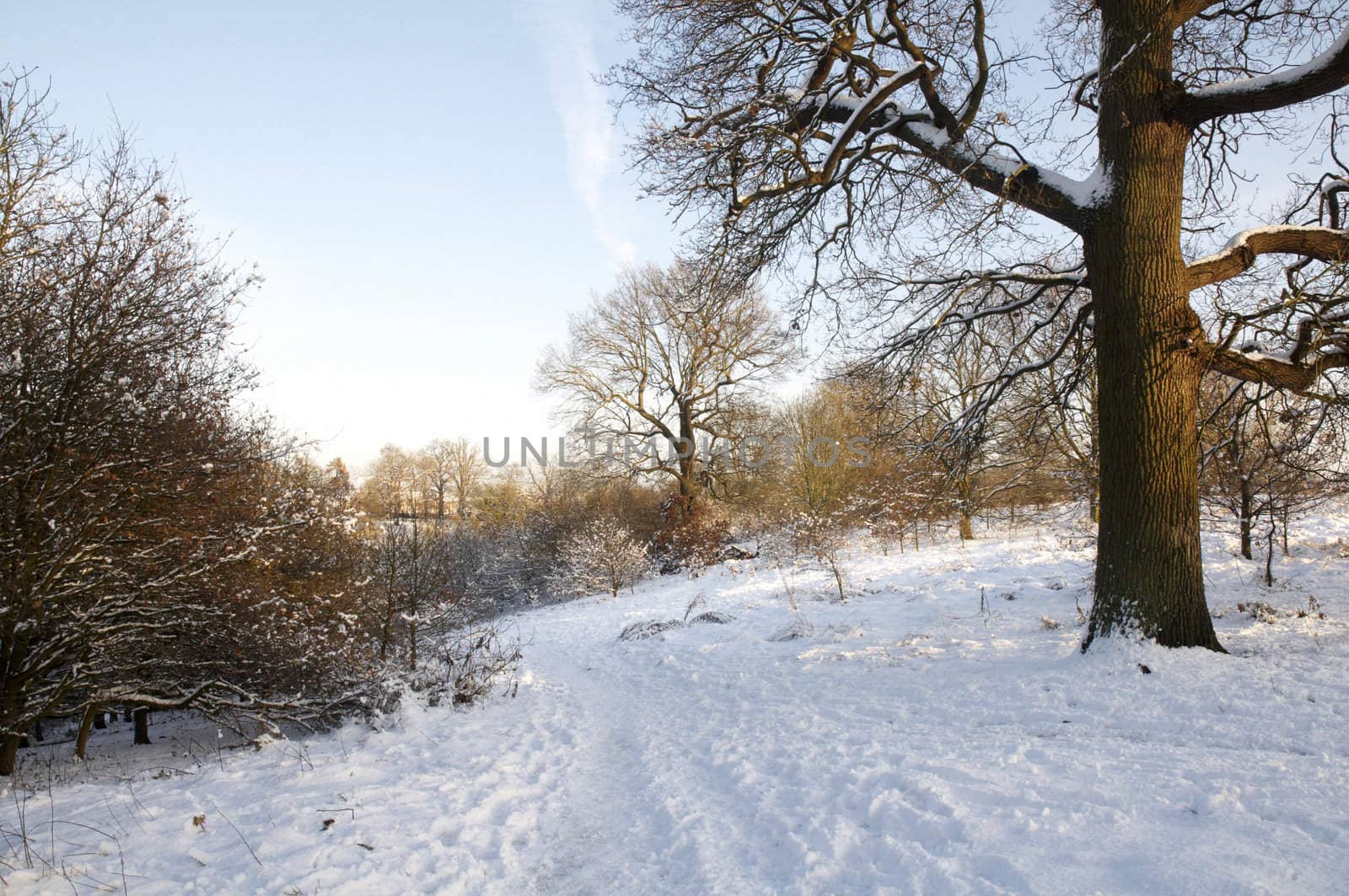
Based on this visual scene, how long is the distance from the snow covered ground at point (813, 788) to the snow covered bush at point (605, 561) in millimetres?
12379

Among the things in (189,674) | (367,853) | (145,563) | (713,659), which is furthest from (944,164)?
(189,674)

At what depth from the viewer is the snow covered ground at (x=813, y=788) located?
2811 millimetres

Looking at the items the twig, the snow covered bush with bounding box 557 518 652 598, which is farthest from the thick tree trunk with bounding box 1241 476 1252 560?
the snow covered bush with bounding box 557 518 652 598

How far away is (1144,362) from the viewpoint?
215 inches

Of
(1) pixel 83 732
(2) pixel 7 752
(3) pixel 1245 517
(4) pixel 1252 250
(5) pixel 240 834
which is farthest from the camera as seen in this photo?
(3) pixel 1245 517

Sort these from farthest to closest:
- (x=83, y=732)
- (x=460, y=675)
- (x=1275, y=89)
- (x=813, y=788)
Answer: (x=460, y=675) < (x=83, y=732) < (x=1275, y=89) < (x=813, y=788)

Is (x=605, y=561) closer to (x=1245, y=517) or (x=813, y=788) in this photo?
(x=1245, y=517)

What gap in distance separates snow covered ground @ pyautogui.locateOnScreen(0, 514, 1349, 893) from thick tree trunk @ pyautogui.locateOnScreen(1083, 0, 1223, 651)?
0.50 meters

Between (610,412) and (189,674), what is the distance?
15529mm

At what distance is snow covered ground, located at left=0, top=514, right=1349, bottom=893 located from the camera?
281 centimetres

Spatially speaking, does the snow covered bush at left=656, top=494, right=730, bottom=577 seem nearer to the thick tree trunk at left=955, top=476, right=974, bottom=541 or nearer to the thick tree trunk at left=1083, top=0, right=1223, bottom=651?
the thick tree trunk at left=955, top=476, right=974, bottom=541

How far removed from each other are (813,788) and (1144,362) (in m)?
4.64

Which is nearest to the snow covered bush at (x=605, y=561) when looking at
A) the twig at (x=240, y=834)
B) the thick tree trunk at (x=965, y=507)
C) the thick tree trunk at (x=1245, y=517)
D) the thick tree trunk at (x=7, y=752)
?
the thick tree trunk at (x=965, y=507)

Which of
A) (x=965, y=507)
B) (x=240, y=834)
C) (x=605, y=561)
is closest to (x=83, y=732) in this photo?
(x=240, y=834)
